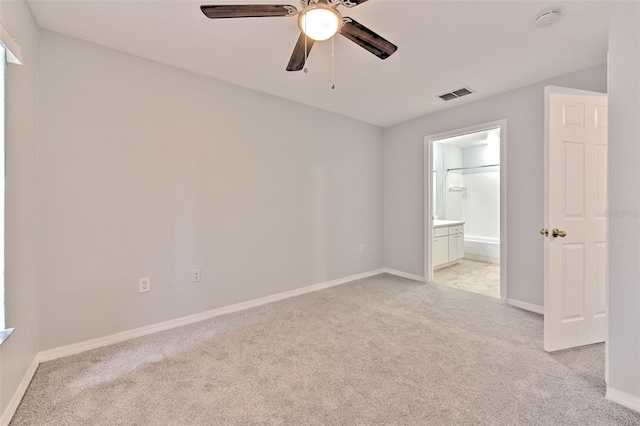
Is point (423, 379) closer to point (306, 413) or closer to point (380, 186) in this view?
point (306, 413)

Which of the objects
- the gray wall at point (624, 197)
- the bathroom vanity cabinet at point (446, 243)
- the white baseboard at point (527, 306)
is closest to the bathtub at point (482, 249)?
the bathroom vanity cabinet at point (446, 243)

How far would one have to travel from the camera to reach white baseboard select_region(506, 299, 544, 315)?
9.15 feet

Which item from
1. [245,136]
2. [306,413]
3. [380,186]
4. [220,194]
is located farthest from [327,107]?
[306,413]

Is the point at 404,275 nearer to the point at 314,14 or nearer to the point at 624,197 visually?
the point at 624,197

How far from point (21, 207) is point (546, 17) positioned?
12.0 ft

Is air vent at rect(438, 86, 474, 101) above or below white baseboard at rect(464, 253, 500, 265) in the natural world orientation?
above

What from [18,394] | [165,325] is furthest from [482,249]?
[18,394]

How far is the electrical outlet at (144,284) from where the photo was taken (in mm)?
2353

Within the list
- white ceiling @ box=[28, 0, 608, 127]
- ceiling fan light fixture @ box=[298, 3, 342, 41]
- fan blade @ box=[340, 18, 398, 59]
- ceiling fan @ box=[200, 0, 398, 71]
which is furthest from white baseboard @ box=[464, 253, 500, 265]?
ceiling fan light fixture @ box=[298, 3, 342, 41]

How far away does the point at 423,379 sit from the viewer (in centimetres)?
173

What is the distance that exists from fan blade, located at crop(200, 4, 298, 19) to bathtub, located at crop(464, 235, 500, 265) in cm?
547

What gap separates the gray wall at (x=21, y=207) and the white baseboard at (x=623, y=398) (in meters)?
3.34

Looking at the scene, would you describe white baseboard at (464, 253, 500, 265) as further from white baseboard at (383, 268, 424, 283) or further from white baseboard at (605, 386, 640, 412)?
white baseboard at (605, 386, 640, 412)

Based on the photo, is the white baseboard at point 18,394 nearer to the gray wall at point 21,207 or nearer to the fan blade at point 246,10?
the gray wall at point 21,207
